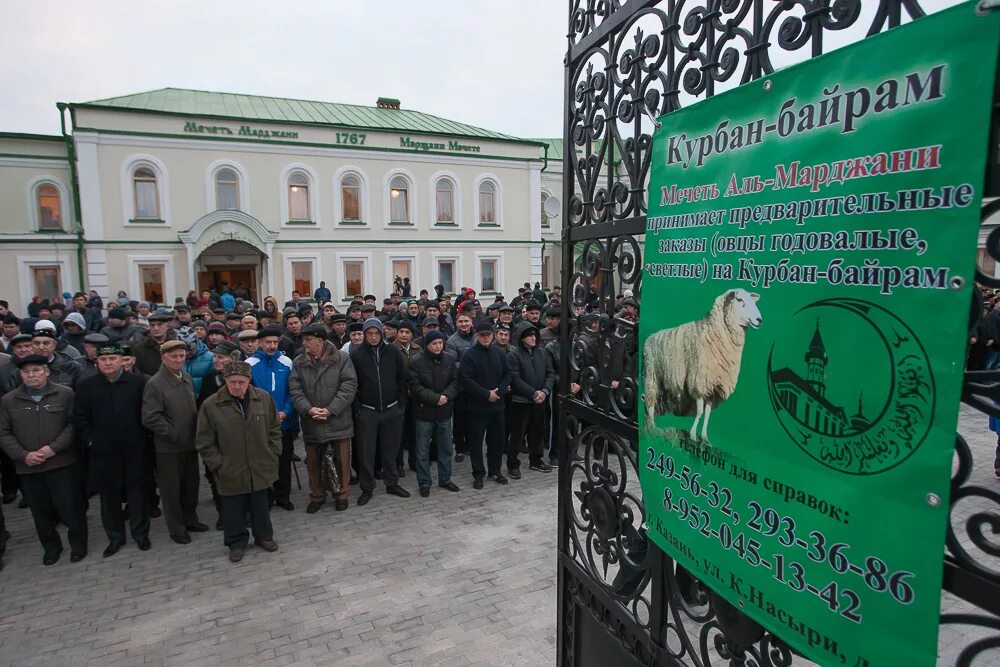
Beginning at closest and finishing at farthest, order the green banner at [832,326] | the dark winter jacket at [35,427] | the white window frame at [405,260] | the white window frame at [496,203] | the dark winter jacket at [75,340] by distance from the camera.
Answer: the green banner at [832,326]
the dark winter jacket at [35,427]
the dark winter jacket at [75,340]
the white window frame at [405,260]
the white window frame at [496,203]

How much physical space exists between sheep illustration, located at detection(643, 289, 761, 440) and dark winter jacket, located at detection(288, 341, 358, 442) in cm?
491

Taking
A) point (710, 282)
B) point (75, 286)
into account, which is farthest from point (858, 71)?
point (75, 286)

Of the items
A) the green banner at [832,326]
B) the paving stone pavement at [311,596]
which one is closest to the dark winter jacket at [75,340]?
the paving stone pavement at [311,596]

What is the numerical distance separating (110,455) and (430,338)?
344 centimetres

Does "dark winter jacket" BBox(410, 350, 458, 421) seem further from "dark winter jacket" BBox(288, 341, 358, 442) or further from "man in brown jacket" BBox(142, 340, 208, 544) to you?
"man in brown jacket" BBox(142, 340, 208, 544)

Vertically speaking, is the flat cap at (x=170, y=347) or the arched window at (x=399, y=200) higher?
the arched window at (x=399, y=200)

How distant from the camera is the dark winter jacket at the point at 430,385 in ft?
23.3

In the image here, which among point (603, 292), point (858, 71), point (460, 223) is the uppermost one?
point (460, 223)

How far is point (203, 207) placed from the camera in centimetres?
2112

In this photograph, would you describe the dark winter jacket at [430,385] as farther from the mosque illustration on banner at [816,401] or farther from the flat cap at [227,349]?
the mosque illustration on banner at [816,401]

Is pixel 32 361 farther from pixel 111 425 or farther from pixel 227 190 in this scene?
pixel 227 190

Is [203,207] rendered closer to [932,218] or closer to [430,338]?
[430,338]

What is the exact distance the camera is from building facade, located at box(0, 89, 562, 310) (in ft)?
65.7

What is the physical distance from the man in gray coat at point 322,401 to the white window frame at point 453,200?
18767mm
